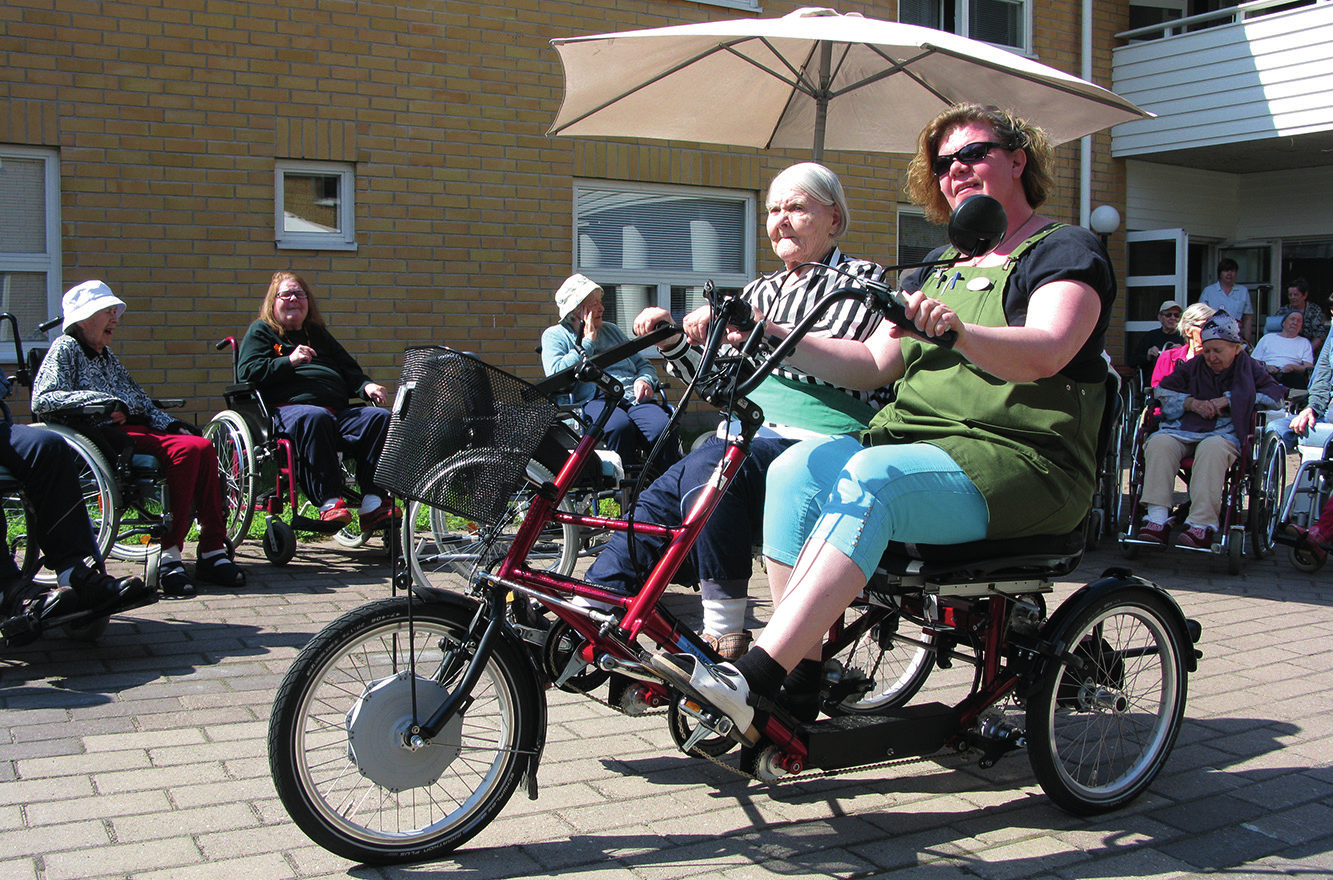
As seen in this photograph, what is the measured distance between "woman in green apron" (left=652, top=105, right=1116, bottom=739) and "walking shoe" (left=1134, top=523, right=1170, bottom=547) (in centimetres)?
410

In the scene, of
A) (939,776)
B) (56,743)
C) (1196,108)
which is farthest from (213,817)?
(1196,108)

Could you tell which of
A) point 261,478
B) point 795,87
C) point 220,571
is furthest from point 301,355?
point 795,87

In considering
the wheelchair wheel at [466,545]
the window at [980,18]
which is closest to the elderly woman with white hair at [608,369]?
the wheelchair wheel at [466,545]

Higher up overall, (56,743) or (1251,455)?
(1251,455)

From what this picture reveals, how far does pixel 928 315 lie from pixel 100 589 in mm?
3361

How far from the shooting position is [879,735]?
301 cm

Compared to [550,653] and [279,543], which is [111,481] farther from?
[550,653]

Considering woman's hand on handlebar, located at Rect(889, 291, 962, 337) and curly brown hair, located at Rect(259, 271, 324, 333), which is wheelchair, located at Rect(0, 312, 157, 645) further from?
woman's hand on handlebar, located at Rect(889, 291, 962, 337)

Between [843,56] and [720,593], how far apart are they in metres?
3.73

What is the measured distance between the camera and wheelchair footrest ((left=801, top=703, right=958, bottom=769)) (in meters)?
2.93

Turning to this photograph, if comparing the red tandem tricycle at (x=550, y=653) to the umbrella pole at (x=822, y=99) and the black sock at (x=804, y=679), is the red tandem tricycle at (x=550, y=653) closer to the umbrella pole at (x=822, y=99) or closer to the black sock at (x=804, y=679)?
the black sock at (x=804, y=679)

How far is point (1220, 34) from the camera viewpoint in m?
13.5

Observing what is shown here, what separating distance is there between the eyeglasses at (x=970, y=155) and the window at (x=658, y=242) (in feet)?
23.6

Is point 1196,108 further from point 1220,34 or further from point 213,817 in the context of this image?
point 213,817
